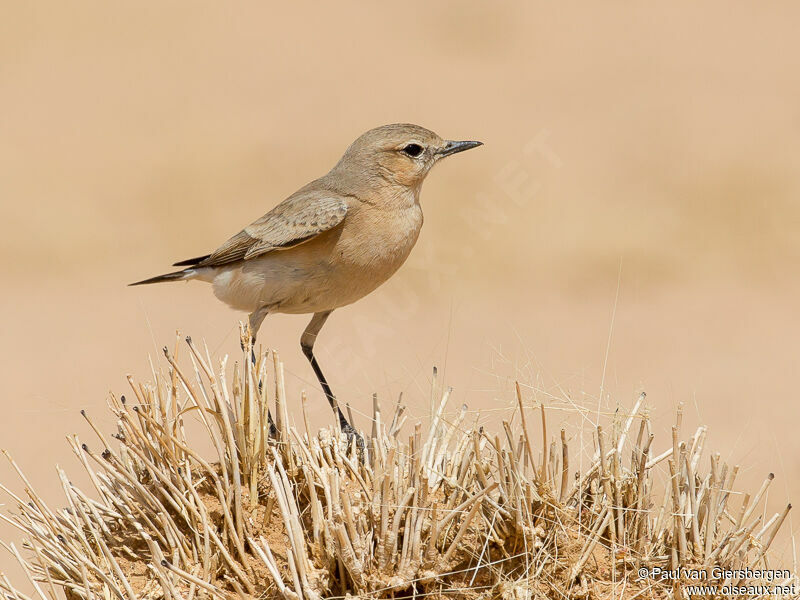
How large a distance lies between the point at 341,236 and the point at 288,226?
30 cm

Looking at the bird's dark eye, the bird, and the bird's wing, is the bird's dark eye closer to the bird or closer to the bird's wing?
the bird

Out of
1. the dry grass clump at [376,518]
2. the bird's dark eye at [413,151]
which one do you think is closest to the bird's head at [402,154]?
the bird's dark eye at [413,151]

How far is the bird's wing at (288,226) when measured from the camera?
4910 mm

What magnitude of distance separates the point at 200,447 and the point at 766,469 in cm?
507

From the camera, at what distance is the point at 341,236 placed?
16.1 ft

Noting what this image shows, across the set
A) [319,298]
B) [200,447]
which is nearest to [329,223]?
[319,298]

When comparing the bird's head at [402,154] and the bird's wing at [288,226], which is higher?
the bird's head at [402,154]

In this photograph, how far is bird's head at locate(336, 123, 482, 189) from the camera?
514 cm

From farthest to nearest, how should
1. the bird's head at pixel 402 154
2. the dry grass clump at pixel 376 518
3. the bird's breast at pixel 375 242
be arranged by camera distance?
the bird's head at pixel 402 154 < the bird's breast at pixel 375 242 < the dry grass clump at pixel 376 518

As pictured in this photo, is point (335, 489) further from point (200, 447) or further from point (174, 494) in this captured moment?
point (200, 447)

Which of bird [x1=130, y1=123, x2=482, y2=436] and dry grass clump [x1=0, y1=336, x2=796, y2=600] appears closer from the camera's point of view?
dry grass clump [x1=0, y1=336, x2=796, y2=600]

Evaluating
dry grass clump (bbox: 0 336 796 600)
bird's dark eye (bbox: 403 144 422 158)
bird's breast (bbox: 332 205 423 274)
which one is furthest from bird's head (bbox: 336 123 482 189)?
dry grass clump (bbox: 0 336 796 600)

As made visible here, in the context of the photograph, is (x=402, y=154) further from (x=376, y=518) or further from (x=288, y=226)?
(x=376, y=518)

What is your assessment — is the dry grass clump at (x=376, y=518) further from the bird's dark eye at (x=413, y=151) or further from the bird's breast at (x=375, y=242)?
the bird's dark eye at (x=413, y=151)
